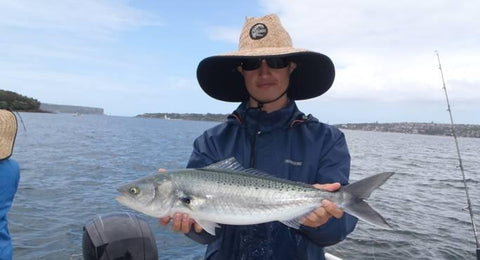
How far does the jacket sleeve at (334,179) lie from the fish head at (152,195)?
1.42 metres

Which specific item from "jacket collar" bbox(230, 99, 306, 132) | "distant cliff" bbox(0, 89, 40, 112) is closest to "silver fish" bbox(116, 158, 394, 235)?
"jacket collar" bbox(230, 99, 306, 132)

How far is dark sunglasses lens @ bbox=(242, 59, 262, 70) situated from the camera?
4295mm

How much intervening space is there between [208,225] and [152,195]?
669 millimetres

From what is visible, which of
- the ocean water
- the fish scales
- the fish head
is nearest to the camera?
the fish scales

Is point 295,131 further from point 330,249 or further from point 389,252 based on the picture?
point 389,252

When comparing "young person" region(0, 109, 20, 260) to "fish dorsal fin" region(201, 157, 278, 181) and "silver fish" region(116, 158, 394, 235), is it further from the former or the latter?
"fish dorsal fin" region(201, 157, 278, 181)

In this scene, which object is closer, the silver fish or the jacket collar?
the silver fish

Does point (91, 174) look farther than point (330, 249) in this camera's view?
Yes

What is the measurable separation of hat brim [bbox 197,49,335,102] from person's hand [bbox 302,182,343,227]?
157cm

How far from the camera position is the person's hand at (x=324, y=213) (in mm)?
3716

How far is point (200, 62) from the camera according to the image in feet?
15.8

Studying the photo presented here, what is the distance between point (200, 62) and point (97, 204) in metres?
13.6

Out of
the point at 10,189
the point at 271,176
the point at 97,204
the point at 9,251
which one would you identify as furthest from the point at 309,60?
the point at 97,204

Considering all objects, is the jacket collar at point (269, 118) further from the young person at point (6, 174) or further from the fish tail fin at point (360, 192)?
the young person at point (6, 174)
